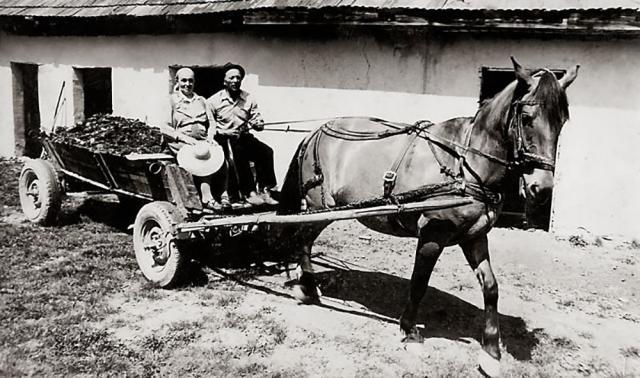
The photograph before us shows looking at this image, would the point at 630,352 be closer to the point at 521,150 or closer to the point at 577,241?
the point at 521,150

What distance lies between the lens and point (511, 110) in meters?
4.01

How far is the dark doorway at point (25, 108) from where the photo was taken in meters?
13.1

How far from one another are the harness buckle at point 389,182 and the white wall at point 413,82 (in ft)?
8.53

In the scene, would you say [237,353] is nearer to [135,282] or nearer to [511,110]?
[135,282]

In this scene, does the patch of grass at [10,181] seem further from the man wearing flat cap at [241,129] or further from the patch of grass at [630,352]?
the patch of grass at [630,352]

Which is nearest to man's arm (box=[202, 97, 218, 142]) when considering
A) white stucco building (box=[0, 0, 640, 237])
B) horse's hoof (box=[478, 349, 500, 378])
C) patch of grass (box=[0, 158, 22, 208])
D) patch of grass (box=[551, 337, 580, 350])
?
white stucco building (box=[0, 0, 640, 237])

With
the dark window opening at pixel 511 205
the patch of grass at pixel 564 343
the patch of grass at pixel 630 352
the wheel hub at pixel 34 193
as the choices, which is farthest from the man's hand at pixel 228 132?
the patch of grass at pixel 630 352

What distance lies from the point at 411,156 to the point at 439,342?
1543mm

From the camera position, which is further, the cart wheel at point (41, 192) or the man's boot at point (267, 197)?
the cart wheel at point (41, 192)

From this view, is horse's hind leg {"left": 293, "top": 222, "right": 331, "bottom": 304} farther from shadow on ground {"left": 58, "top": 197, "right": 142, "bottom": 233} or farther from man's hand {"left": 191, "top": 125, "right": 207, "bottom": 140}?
shadow on ground {"left": 58, "top": 197, "right": 142, "bottom": 233}

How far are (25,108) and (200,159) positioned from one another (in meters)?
9.49

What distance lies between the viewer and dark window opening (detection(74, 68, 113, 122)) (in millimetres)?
12078

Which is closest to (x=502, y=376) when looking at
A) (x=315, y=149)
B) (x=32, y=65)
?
(x=315, y=149)

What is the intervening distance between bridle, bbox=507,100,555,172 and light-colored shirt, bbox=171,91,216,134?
317 cm
